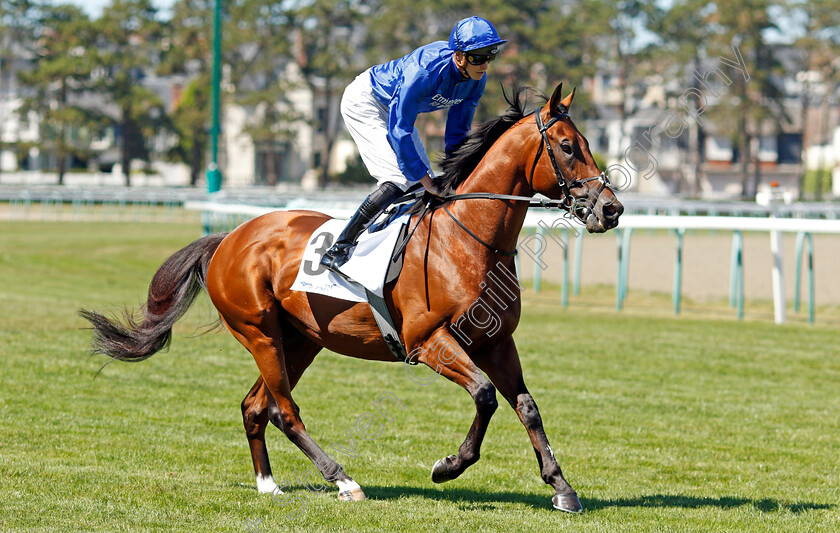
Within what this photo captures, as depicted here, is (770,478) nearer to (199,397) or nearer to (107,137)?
(199,397)

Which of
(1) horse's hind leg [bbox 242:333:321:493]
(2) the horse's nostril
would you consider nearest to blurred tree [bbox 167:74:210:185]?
(1) horse's hind leg [bbox 242:333:321:493]

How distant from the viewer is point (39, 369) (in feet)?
24.7

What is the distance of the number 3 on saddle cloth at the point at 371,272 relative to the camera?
4527 mm

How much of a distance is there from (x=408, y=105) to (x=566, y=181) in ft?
2.48

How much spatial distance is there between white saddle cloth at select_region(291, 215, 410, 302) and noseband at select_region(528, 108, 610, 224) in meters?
0.68

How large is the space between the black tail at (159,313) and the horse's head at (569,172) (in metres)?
1.89

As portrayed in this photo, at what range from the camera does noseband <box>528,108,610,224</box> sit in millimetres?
4148

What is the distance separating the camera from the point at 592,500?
15.1ft

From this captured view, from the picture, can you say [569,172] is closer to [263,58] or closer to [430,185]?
[430,185]

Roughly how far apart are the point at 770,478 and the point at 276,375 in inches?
95.9

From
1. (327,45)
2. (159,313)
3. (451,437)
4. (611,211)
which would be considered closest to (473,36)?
(611,211)

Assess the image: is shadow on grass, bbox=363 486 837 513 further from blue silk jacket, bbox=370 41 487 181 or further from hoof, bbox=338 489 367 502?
blue silk jacket, bbox=370 41 487 181

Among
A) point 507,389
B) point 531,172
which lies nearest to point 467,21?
point 531,172

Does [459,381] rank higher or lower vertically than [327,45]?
lower
